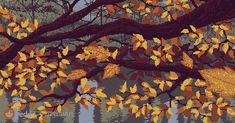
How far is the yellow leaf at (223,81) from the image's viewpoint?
10.6 ft

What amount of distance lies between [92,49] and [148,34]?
0.75 m

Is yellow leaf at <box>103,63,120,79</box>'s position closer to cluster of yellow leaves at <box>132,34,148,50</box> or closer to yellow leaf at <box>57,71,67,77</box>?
cluster of yellow leaves at <box>132,34,148,50</box>

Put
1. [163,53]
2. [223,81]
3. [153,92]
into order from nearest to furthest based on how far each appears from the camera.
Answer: [223,81] < [163,53] < [153,92]

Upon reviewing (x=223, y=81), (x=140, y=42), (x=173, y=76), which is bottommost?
(x=223, y=81)

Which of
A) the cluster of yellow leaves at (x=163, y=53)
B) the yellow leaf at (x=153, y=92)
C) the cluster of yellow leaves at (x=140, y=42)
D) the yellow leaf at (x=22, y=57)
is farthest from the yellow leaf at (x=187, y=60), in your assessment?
the yellow leaf at (x=22, y=57)

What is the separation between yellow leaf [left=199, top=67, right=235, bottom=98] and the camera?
3223 millimetres

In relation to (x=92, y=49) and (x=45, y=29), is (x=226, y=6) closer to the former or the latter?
(x=92, y=49)

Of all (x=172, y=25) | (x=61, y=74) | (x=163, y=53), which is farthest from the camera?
(x=61, y=74)

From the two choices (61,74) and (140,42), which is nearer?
(140,42)

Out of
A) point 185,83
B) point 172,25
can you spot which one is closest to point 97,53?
point 172,25

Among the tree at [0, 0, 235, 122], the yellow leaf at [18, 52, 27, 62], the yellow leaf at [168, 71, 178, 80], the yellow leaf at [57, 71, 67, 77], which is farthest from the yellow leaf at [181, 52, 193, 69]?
the yellow leaf at [18, 52, 27, 62]

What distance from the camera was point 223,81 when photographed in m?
3.27

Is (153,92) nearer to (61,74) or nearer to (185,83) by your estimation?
(185,83)

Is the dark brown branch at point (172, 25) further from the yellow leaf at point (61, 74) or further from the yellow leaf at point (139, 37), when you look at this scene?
the yellow leaf at point (61, 74)
